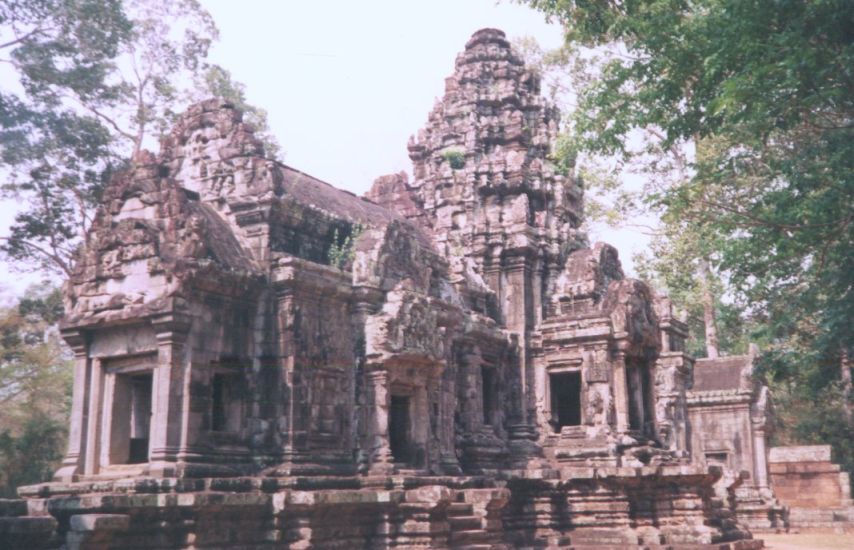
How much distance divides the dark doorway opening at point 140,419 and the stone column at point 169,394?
1.36 meters

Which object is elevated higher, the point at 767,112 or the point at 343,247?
the point at 767,112

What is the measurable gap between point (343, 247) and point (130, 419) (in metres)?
4.26

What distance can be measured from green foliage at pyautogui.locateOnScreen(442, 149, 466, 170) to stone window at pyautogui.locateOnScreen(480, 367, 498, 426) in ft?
16.3

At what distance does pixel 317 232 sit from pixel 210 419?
3744mm

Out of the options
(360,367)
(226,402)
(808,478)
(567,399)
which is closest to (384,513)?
(360,367)

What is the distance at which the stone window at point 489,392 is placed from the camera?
18688mm

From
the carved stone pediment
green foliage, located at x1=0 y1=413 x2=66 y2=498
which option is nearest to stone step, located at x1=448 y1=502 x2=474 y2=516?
the carved stone pediment

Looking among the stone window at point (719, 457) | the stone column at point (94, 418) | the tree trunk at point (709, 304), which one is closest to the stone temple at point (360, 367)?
the stone column at point (94, 418)

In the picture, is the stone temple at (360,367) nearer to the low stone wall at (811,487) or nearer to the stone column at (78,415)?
the stone column at (78,415)

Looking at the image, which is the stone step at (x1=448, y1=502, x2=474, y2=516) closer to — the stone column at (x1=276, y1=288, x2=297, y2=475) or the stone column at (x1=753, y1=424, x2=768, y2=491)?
the stone column at (x1=276, y1=288, x2=297, y2=475)

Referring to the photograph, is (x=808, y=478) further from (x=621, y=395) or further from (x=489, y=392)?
(x=489, y=392)

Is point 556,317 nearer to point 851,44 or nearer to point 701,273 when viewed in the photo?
point 851,44

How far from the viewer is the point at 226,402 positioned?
42.5ft

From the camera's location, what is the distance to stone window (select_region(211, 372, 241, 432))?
12820 millimetres
